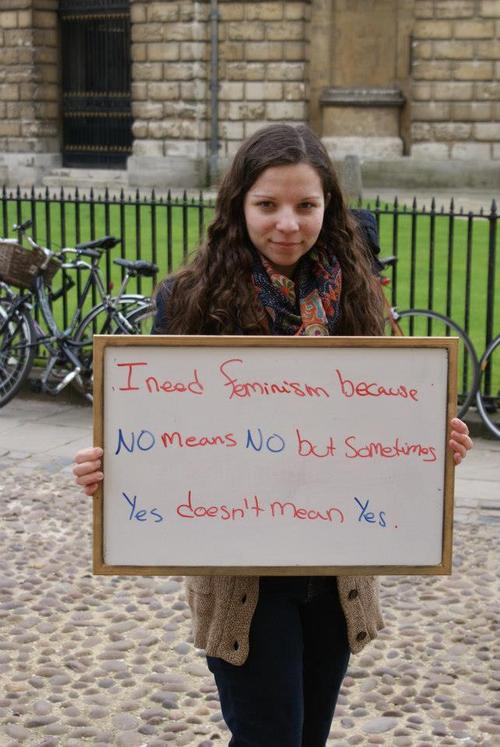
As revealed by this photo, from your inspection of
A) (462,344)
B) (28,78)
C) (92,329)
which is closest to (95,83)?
(28,78)

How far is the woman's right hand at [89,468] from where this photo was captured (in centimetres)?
250

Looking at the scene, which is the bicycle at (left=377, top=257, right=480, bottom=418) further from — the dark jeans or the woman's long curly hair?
the dark jeans

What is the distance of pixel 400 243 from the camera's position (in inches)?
571

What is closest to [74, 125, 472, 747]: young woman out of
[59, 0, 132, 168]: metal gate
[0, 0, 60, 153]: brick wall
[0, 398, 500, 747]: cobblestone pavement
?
[0, 398, 500, 747]: cobblestone pavement

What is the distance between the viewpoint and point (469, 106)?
75.9ft

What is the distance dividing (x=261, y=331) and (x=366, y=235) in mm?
546

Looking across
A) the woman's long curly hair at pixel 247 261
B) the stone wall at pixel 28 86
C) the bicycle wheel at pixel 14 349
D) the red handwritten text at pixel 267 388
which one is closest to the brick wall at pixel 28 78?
the stone wall at pixel 28 86

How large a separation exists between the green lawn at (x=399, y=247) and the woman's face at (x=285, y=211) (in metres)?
5.56

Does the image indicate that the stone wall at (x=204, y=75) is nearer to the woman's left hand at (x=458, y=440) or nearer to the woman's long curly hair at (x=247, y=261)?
the woman's long curly hair at (x=247, y=261)

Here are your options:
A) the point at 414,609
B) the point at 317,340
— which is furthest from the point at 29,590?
the point at 317,340

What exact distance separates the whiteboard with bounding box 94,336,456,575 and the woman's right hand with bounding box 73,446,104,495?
0.09 feet

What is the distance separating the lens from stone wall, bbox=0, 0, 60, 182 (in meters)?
25.5

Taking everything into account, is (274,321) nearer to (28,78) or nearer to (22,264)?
(22,264)

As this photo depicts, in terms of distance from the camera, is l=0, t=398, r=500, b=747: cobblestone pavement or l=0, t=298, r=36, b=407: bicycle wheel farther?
l=0, t=298, r=36, b=407: bicycle wheel
